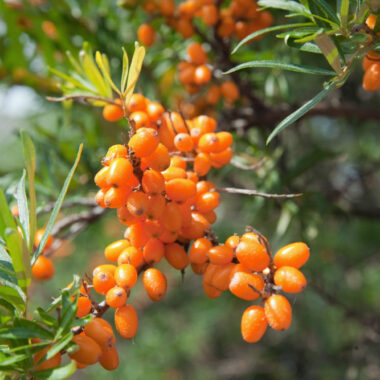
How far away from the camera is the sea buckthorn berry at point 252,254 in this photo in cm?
76

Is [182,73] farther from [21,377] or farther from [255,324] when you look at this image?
[21,377]

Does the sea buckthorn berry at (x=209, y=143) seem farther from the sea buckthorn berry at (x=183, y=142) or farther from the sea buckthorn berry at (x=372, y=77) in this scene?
the sea buckthorn berry at (x=372, y=77)

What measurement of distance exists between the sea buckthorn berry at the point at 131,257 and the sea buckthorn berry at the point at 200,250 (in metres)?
0.12

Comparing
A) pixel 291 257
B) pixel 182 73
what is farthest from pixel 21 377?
pixel 182 73

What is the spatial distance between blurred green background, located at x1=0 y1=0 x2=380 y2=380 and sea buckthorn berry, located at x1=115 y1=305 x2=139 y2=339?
1.01 feet

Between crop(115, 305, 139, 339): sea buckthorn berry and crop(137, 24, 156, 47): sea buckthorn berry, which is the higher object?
crop(137, 24, 156, 47): sea buckthorn berry

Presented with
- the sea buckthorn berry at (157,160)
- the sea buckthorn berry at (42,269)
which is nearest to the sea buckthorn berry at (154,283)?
the sea buckthorn berry at (157,160)

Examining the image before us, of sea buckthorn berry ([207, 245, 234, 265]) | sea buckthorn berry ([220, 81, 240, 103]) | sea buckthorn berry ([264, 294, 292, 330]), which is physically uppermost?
sea buckthorn berry ([207, 245, 234, 265])

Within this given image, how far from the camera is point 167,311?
11.9 feet

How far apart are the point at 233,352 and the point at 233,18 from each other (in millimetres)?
3310

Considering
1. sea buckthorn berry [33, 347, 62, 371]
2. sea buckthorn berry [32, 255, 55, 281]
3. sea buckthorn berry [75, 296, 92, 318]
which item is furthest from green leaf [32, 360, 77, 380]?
sea buckthorn berry [32, 255, 55, 281]

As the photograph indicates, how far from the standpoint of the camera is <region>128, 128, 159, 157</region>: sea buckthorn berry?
0.73 m

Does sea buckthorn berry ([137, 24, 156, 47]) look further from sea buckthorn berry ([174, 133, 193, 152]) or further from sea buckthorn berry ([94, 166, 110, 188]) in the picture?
sea buckthorn berry ([94, 166, 110, 188])

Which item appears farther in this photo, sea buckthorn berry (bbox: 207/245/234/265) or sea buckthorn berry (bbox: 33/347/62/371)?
sea buckthorn berry (bbox: 207/245/234/265)
